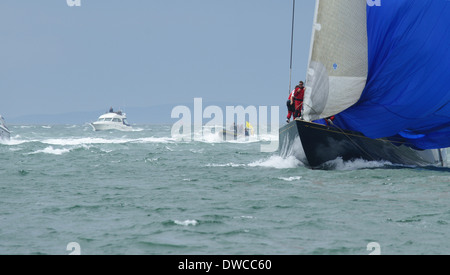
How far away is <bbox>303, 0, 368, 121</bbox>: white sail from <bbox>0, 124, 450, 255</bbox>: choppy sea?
6.73 feet

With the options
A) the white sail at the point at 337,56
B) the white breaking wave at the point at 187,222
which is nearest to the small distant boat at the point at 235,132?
the white sail at the point at 337,56

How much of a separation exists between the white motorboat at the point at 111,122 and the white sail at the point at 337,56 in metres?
68.3

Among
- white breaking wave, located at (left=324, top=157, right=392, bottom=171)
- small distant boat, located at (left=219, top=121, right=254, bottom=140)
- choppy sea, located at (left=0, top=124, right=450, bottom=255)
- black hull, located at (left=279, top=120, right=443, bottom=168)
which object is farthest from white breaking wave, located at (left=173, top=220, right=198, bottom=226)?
small distant boat, located at (left=219, top=121, right=254, bottom=140)

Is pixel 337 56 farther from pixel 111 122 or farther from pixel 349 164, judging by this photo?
pixel 111 122

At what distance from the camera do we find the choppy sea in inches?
328

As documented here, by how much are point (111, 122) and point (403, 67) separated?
70.8m

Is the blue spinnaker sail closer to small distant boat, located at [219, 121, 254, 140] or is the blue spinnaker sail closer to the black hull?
the black hull

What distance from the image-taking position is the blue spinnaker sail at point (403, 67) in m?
17.7

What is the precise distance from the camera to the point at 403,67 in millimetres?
17891

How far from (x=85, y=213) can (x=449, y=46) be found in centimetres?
1190

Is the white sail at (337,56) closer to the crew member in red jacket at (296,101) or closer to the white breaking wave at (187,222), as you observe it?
the crew member in red jacket at (296,101)

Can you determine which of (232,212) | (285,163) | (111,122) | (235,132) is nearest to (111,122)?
(111,122)

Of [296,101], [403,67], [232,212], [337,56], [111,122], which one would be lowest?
[111,122]
